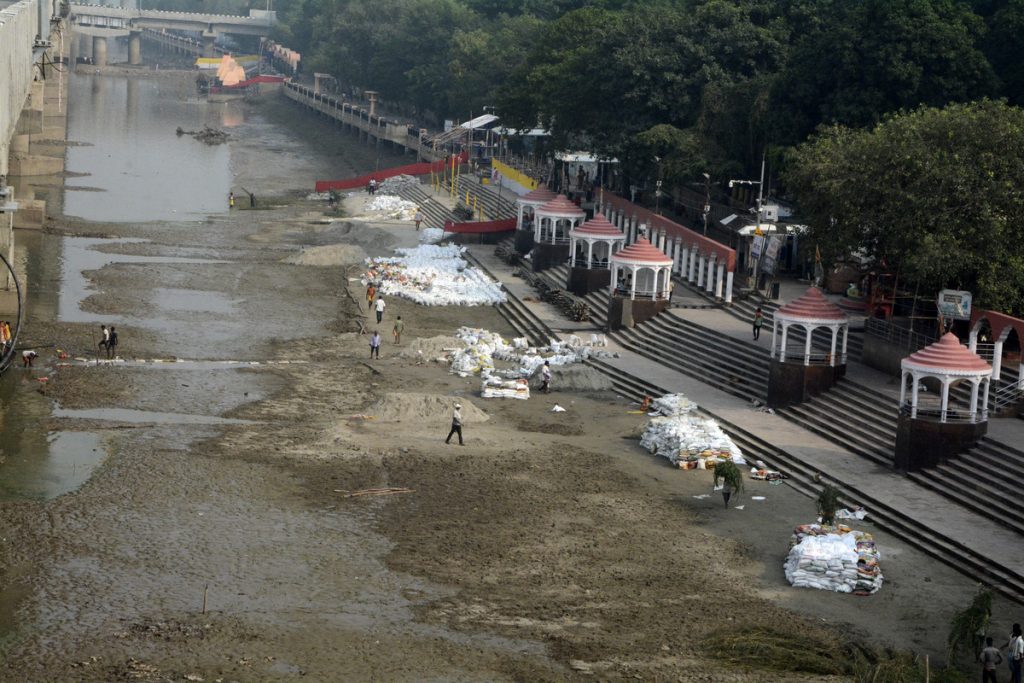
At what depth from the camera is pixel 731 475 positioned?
32.7 metres

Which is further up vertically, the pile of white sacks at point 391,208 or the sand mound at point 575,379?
the pile of white sacks at point 391,208

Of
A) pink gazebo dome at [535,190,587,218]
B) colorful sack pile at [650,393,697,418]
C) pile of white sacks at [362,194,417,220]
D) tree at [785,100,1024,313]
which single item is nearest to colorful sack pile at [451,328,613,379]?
colorful sack pile at [650,393,697,418]

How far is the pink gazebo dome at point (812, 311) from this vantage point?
4038cm

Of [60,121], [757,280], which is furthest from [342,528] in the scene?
[60,121]

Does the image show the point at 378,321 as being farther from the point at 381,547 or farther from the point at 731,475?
the point at 381,547

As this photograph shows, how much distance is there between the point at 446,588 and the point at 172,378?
58.9 feet

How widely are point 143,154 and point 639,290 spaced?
69722mm

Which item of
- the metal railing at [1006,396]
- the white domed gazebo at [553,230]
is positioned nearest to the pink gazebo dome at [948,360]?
the metal railing at [1006,396]

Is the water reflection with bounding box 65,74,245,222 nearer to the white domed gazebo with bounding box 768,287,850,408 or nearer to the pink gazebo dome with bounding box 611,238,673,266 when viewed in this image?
the pink gazebo dome with bounding box 611,238,673,266

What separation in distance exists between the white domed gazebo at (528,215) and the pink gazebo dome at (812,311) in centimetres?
2524

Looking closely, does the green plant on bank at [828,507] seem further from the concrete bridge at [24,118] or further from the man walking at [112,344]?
the concrete bridge at [24,118]

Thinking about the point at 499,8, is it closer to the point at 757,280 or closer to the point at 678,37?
the point at 678,37

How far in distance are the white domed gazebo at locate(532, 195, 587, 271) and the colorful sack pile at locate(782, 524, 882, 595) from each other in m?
34.8

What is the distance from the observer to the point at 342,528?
1207 inches
